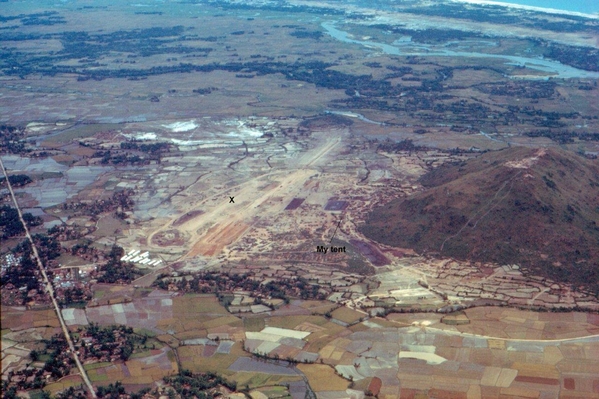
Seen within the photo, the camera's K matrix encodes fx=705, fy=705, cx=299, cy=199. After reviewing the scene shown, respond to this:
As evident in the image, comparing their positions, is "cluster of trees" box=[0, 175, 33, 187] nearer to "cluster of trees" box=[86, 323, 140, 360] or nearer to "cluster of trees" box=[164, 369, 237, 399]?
"cluster of trees" box=[86, 323, 140, 360]

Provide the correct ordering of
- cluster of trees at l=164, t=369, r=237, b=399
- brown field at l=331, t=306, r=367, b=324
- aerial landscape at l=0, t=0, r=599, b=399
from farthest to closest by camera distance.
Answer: brown field at l=331, t=306, r=367, b=324 → aerial landscape at l=0, t=0, r=599, b=399 → cluster of trees at l=164, t=369, r=237, b=399

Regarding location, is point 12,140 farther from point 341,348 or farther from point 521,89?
point 521,89

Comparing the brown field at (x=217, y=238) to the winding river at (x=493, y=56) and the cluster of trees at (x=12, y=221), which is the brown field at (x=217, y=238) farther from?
the winding river at (x=493, y=56)

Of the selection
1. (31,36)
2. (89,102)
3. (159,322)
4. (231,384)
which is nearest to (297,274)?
(159,322)

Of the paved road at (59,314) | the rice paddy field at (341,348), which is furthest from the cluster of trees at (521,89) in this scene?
the paved road at (59,314)

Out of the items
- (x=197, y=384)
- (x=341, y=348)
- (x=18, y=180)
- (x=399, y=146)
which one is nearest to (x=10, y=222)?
(x=18, y=180)

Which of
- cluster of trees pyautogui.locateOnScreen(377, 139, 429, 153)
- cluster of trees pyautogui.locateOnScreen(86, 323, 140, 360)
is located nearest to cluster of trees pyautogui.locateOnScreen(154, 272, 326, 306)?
cluster of trees pyautogui.locateOnScreen(86, 323, 140, 360)

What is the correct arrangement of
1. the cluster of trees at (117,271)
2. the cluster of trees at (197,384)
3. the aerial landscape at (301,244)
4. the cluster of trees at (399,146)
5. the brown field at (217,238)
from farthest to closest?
1. the cluster of trees at (399,146)
2. the brown field at (217,238)
3. the cluster of trees at (117,271)
4. the aerial landscape at (301,244)
5. the cluster of trees at (197,384)
